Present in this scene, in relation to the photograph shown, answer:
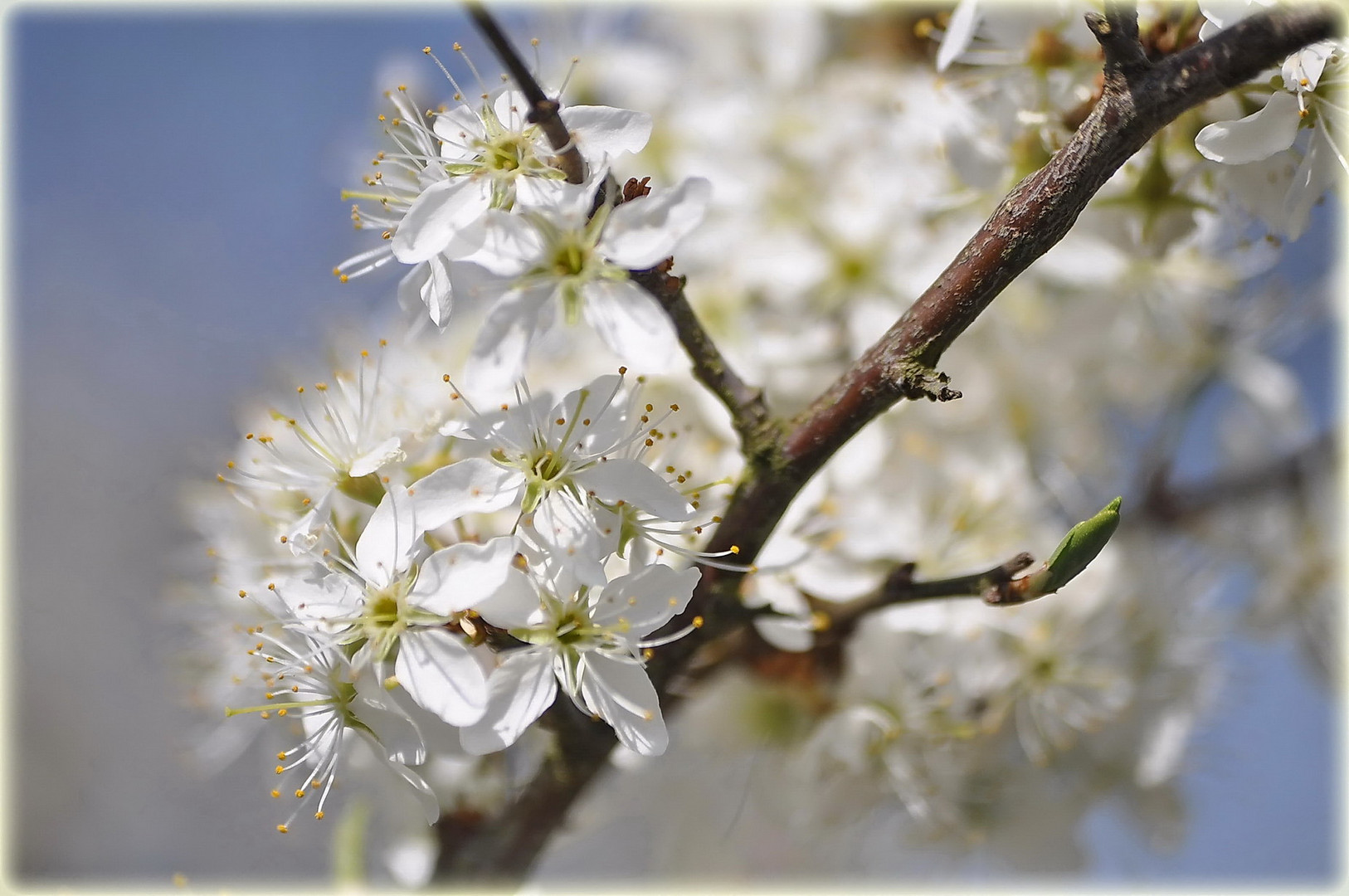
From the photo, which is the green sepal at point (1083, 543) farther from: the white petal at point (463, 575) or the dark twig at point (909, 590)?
the white petal at point (463, 575)

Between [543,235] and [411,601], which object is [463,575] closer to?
[411,601]

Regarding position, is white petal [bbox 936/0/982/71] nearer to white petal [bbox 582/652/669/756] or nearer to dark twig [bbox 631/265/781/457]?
dark twig [bbox 631/265/781/457]

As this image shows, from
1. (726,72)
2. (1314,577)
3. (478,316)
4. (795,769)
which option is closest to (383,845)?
(795,769)

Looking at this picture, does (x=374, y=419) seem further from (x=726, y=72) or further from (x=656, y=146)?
(x=726, y=72)

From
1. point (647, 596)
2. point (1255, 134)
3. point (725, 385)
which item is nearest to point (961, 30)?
point (1255, 134)

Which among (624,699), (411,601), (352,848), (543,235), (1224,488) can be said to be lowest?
(1224,488)

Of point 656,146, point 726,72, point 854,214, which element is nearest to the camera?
point 854,214
